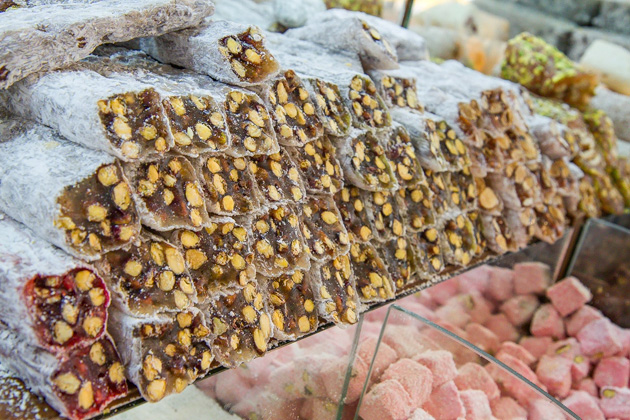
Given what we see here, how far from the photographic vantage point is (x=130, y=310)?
3.39 ft

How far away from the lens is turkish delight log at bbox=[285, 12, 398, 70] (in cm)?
184

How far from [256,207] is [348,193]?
0.41m

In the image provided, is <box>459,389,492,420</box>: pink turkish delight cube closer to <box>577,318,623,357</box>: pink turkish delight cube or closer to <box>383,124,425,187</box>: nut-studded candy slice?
<box>383,124,425,187</box>: nut-studded candy slice

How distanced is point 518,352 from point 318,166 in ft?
4.31

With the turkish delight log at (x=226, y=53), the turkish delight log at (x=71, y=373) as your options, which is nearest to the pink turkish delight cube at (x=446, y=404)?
the turkish delight log at (x=71, y=373)

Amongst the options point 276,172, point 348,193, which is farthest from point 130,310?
point 348,193

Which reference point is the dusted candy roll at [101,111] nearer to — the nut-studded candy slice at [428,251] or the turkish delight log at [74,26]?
the turkish delight log at [74,26]

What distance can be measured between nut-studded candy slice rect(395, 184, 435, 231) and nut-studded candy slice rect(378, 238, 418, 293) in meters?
0.06

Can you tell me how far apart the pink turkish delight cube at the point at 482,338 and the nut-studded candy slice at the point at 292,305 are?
1.09m

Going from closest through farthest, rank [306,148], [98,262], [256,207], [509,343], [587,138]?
[98,262]
[256,207]
[306,148]
[509,343]
[587,138]

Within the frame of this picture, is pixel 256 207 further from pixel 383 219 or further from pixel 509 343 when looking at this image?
pixel 509 343

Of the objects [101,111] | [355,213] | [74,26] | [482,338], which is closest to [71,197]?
[101,111]

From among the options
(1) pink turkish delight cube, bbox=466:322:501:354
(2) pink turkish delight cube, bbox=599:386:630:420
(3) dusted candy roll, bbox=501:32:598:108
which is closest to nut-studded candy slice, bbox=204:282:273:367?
(1) pink turkish delight cube, bbox=466:322:501:354

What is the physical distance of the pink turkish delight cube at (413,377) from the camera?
1.51 m
